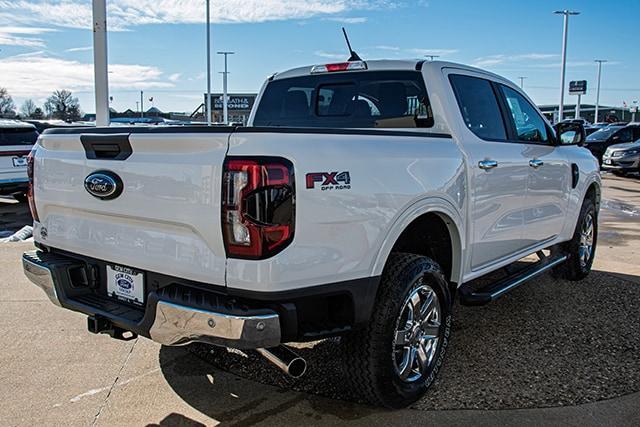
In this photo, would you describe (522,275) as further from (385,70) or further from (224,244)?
(224,244)

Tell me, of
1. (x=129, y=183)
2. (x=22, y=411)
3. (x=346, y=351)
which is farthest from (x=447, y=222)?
(x=22, y=411)

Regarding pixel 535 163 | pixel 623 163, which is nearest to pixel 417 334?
pixel 535 163

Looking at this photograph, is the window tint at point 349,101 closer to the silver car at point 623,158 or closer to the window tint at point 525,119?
the window tint at point 525,119

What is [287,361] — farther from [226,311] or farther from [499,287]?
[499,287]

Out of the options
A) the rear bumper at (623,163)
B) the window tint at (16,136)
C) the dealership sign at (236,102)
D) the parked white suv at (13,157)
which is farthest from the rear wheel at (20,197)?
the dealership sign at (236,102)

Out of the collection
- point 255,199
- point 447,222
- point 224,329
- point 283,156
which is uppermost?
point 283,156

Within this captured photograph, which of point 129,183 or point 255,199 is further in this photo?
point 129,183

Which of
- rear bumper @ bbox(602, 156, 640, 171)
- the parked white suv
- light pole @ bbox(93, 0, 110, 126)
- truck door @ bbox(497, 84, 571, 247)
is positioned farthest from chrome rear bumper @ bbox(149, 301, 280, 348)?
rear bumper @ bbox(602, 156, 640, 171)

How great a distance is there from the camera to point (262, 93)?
16.1 feet

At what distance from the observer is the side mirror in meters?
5.22

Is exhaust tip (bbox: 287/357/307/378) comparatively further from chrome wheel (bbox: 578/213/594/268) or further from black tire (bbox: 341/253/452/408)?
chrome wheel (bbox: 578/213/594/268)

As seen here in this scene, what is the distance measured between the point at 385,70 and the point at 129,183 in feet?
7.14

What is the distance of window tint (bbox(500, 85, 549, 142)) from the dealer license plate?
3144 mm

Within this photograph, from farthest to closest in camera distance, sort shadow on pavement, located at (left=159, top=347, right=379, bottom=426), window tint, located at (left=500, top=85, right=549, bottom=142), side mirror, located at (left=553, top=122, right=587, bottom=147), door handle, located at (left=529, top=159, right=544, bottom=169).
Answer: side mirror, located at (left=553, top=122, right=587, bottom=147)
window tint, located at (left=500, top=85, right=549, bottom=142)
door handle, located at (left=529, top=159, right=544, bottom=169)
shadow on pavement, located at (left=159, top=347, right=379, bottom=426)
